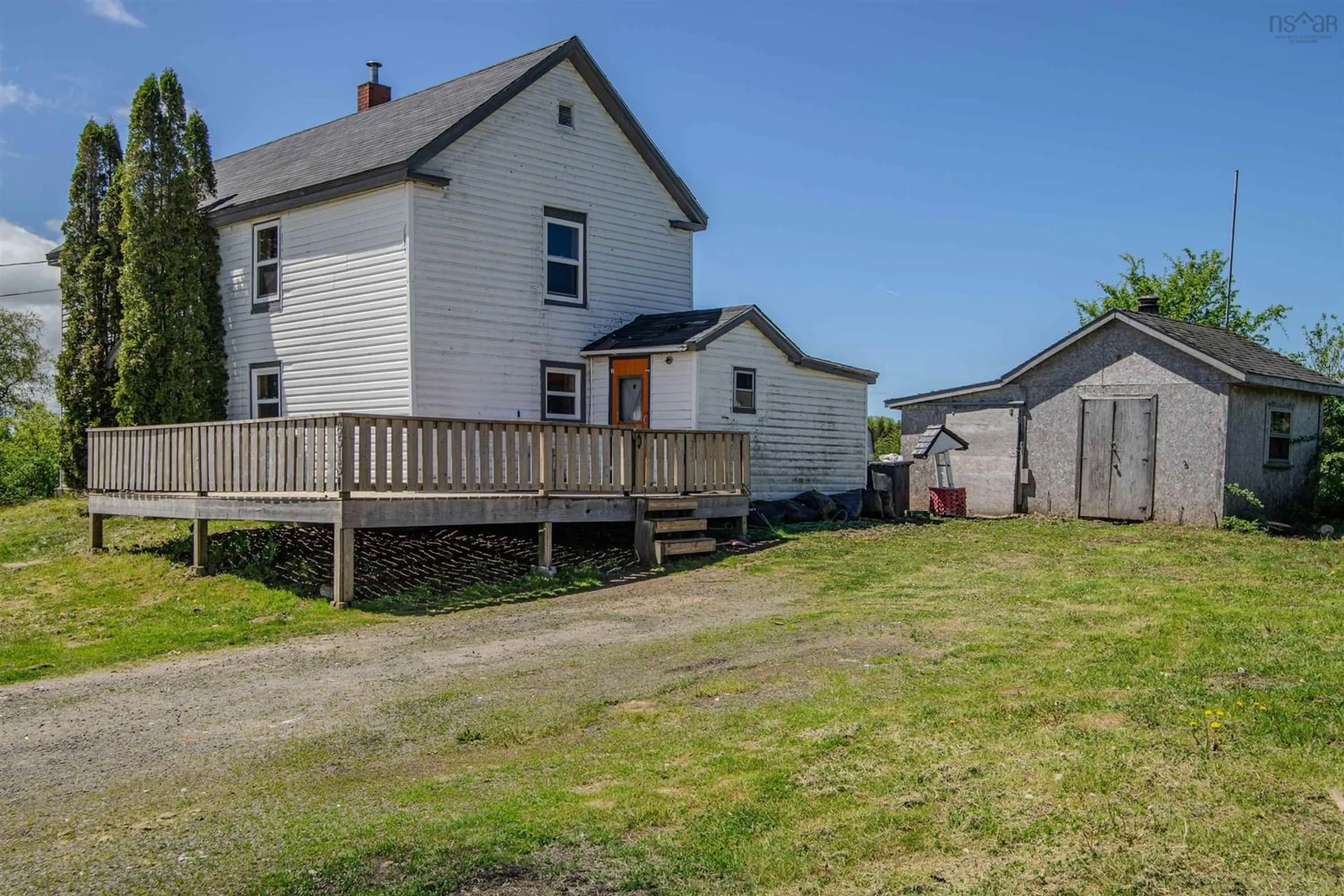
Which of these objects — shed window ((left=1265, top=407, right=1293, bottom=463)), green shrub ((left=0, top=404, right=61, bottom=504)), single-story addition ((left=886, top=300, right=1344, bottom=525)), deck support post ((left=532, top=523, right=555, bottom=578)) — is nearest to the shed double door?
single-story addition ((left=886, top=300, right=1344, bottom=525))

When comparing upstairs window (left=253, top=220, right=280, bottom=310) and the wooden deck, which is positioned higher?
upstairs window (left=253, top=220, right=280, bottom=310)

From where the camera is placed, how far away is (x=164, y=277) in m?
20.7

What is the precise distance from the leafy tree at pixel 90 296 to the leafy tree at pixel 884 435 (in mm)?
23176

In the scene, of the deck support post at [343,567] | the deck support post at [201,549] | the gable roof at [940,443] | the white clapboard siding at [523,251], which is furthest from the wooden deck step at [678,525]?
the gable roof at [940,443]

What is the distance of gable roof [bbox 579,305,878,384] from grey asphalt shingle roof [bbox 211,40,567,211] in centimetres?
467

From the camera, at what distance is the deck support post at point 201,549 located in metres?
15.3

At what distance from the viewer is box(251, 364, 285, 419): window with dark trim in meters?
20.5

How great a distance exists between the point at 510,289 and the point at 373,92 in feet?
29.0

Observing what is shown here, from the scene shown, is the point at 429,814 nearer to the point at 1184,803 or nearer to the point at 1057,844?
the point at 1057,844

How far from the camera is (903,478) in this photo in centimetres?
2223

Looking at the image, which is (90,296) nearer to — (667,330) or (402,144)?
(402,144)

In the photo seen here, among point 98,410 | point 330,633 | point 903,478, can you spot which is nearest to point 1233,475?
point 903,478

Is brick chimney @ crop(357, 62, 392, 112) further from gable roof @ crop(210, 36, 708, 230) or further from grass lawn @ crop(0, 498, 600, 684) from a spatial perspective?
grass lawn @ crop(0, 498, 600, 684)

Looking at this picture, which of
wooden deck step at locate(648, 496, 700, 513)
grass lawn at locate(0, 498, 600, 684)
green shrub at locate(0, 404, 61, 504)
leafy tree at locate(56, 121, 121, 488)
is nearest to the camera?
grass lawn at locate(0, 498, 600, 684)
